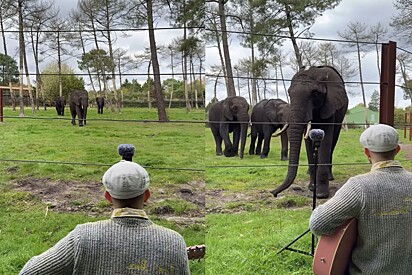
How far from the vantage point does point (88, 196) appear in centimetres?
333

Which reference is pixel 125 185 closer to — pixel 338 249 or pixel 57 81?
pixel 338 249

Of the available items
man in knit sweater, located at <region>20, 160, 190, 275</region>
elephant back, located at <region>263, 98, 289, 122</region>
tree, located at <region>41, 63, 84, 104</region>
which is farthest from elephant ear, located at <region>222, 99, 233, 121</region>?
man in knit sweater, located at <region>20, 160, 190, 275</region>

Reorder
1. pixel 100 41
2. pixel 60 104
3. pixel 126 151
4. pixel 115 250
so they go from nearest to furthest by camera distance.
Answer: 1. pixel 115 250
2. pixel 126 151
3. pixel 60 104
4. pixel 100 41

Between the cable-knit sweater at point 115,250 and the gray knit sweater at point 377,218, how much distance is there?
0.59 m

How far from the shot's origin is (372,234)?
5.73ft

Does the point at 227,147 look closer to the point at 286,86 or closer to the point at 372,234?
the point at 286,86

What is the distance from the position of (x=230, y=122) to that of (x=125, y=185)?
1504 mm

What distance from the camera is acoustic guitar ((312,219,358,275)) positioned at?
5.71ft

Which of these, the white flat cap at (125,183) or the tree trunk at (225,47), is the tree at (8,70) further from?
the white flat cap at (125,183)

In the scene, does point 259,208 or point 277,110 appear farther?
point 259,208

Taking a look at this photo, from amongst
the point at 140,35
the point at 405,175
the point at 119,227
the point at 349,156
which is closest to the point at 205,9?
the point at 140,35

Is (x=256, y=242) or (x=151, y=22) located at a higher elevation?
(x=151, y=22)

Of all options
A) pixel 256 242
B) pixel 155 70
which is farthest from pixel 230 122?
pixel 256 242

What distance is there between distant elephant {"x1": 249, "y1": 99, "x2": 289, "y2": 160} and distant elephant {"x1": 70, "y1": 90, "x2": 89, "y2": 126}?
37.2 inches
